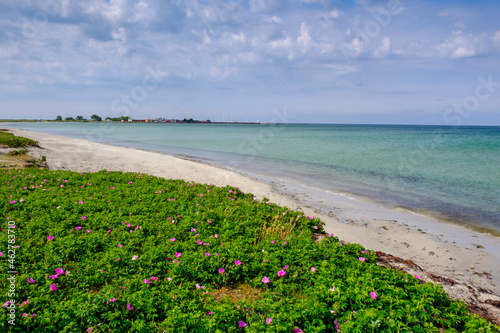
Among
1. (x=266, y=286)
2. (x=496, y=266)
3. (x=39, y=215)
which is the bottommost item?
(x=496, y=266)

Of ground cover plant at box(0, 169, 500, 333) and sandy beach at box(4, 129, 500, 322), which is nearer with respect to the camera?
ground cover plant at box(0, 169, 500, 333)

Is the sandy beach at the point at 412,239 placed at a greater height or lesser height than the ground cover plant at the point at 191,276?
lesser

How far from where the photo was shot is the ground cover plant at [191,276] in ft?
14.0

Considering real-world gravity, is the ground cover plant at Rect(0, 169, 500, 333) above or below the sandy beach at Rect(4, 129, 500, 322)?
above

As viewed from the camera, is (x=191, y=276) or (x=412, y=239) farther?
(x=412, y=239)

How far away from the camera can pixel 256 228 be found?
25.8ft

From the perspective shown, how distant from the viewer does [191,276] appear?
567 cm

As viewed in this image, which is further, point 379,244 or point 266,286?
point 379,244

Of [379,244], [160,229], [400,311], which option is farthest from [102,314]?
[379,244]

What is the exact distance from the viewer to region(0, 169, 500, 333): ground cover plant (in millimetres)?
4277

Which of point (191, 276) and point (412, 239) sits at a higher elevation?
point (191, 276)

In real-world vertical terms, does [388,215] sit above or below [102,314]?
below

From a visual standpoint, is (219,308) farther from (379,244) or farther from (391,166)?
(391,166)

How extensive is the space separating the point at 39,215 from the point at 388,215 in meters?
12.4
